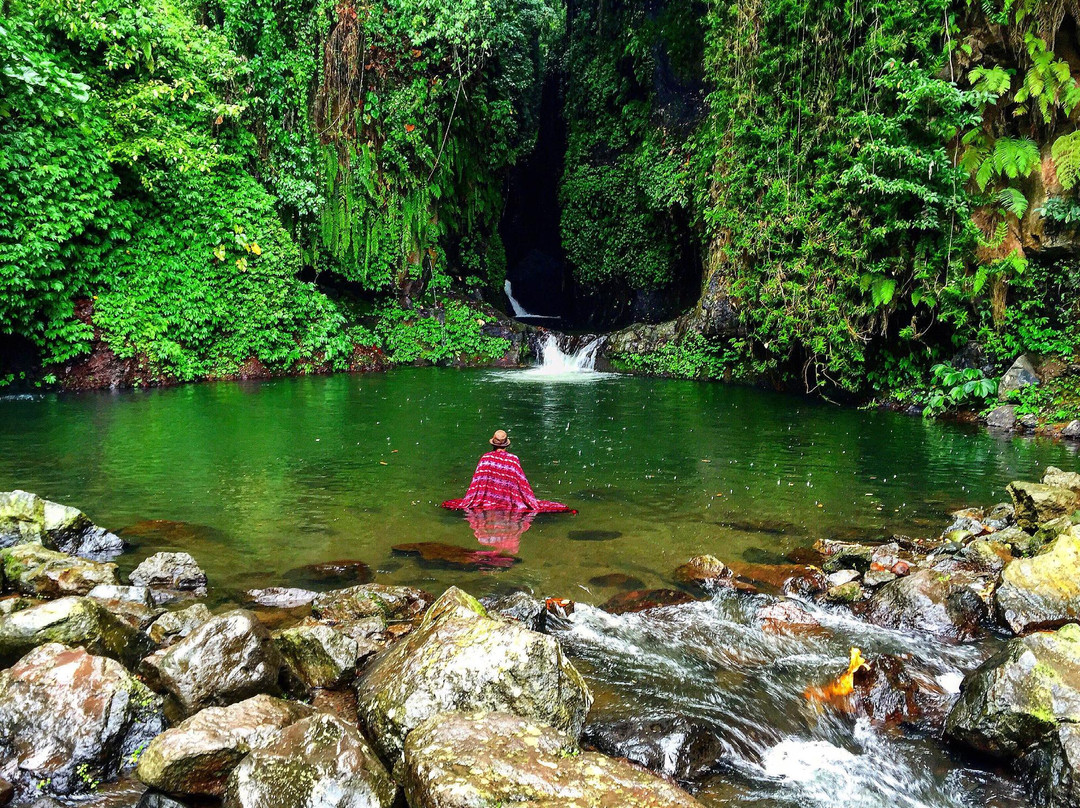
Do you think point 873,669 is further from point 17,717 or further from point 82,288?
point 82,288

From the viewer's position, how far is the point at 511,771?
2.71m

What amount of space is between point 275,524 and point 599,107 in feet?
75.7

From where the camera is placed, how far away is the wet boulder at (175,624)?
447 centimetres

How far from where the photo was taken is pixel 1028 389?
12836mm

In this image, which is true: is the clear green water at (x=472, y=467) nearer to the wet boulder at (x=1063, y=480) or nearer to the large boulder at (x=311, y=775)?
the wet boulder at (x=1063, y=480)

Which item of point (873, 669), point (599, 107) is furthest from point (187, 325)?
point (873, 669)

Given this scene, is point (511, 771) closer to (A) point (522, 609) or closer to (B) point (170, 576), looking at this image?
(A) point (522, 609)

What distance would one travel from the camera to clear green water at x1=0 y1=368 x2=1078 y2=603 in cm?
689

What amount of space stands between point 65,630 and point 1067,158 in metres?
15.0

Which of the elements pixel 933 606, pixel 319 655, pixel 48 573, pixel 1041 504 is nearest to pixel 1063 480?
pixel 1041 504

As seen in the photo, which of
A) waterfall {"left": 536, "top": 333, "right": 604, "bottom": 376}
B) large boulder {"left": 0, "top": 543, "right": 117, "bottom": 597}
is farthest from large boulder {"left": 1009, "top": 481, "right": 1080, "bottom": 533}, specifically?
waterfall {"left": 536, "top": 333, "right": 604, "bottom": 376}

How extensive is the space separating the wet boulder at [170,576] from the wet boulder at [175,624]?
0.96 meters

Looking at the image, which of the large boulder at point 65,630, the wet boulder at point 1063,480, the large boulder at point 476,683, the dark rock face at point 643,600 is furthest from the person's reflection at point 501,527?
the wet boulder at point 1063,480

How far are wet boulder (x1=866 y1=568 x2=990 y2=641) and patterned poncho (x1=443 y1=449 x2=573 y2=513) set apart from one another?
3544mm
